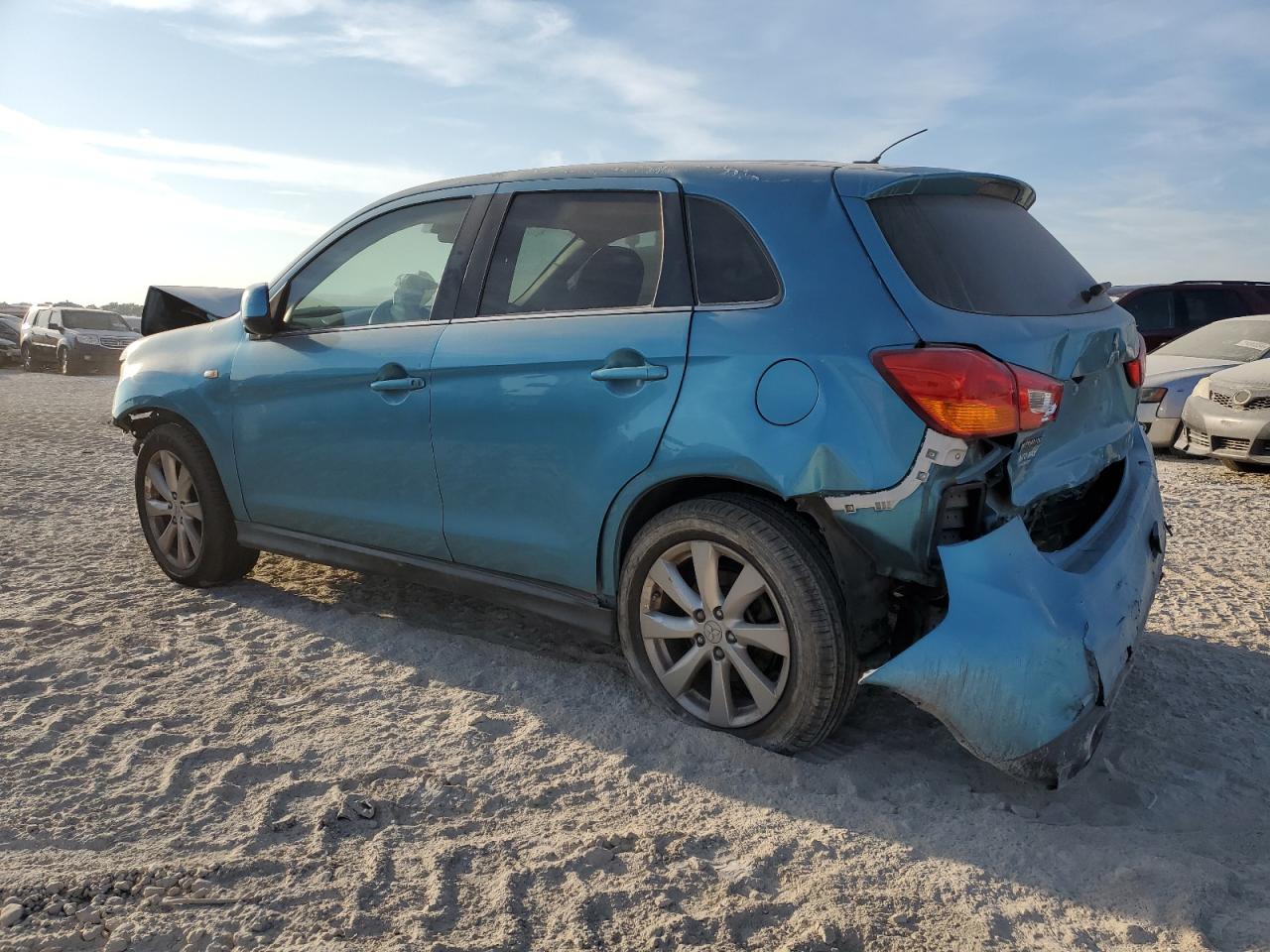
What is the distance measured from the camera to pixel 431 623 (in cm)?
449

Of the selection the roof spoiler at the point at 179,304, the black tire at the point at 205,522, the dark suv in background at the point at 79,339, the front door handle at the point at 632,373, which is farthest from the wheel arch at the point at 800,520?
the dark suv in background at the point at 79,339

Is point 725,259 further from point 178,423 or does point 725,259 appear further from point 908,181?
point 178,423

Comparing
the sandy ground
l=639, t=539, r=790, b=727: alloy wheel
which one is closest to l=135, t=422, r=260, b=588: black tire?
the sandy ground

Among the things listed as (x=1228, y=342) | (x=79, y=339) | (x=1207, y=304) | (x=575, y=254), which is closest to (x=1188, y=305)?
(x=1207, y=304)

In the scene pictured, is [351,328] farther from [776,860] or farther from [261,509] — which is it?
[776,860]

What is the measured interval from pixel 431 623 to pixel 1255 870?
3.04 meters

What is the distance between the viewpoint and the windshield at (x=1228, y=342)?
10242 mm

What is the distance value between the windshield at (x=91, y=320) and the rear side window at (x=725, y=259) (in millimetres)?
27207

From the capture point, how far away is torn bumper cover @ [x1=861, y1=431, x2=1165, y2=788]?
106 inches

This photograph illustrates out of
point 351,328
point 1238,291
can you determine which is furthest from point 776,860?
point 1238,291

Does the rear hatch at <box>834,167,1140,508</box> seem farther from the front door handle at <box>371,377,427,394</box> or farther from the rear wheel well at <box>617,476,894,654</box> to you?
the front door handle at <box>371,377,427,394</box>

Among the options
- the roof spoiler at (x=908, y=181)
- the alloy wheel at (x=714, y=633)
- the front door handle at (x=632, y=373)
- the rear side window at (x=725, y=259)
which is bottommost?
the alloy wheel at (x=714, y=633)

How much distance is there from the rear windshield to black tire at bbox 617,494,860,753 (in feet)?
2.58

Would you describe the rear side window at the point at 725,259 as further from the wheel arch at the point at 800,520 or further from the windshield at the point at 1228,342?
the windshield at the point at 1228,342
